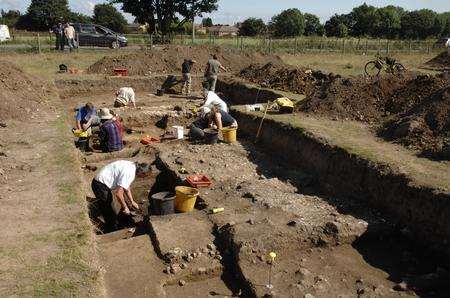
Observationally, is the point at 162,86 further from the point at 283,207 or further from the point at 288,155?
the point at 283,207

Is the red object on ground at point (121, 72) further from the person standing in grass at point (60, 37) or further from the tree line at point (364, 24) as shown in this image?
the tree line at point (364, 24)

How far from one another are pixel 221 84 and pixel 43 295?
1489 cm

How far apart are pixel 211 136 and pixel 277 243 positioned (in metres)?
5.23

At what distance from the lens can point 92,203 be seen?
7.93 m

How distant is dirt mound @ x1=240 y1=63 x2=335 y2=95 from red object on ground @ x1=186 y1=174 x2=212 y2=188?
25.5ft

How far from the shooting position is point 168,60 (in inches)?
826

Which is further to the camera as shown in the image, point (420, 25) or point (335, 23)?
point (420, 25)

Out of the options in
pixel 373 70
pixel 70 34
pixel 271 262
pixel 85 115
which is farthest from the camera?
pixel 70 34

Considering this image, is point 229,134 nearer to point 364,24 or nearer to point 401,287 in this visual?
point 401,287

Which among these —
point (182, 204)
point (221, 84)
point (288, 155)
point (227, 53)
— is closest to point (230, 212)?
point (182, 204)

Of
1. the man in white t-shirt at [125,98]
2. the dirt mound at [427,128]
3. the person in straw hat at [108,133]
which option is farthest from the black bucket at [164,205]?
the man in white t-shirt at [125,98]

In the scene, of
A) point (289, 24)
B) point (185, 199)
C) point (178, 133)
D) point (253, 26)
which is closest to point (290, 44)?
point (178, 133)

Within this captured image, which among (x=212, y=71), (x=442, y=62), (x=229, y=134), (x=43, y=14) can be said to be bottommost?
(x=229, y=134)

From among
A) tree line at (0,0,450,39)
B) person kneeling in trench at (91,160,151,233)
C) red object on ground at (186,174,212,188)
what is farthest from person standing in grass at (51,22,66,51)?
tree line at (0,0,450,39)
